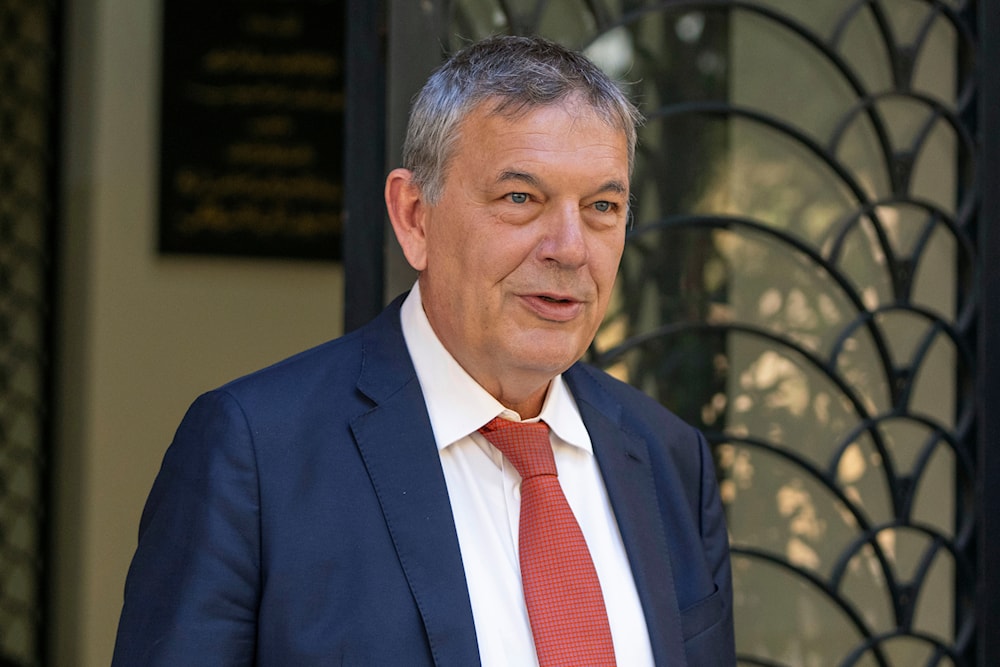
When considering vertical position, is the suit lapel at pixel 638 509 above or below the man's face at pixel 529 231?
below

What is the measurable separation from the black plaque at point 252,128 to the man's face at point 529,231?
2.48 metres

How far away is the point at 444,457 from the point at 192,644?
43cm

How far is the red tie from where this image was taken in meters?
1.52

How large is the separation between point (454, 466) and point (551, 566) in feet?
0.64

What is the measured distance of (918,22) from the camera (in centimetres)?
257

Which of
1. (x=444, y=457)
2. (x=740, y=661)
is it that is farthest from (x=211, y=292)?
(x=444, y=457)

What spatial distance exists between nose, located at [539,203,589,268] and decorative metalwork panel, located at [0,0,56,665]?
9.63 ft

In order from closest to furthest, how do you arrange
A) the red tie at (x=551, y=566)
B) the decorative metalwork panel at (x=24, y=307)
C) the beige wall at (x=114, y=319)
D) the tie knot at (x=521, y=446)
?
the red tie at (x=551, y=566) < the tie knot at (x=521, y=446) < the beige wall at (x=114, y=319) < the decorative metalwork panel at (x=24, y=307)

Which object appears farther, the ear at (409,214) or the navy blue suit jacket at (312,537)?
the ear at (409,214)

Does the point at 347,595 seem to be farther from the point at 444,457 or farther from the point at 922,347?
the point at 922,347

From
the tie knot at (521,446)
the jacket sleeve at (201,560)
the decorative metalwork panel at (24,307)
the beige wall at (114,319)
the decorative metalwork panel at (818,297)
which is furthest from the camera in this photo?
the decorative metalwork panel at (24,307)

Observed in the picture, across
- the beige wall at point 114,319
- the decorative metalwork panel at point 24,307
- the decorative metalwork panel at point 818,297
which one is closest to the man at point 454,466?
the decorative metalwork panel at point 818,297

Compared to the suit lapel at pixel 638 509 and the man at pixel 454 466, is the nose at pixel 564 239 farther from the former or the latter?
the suit lapel at pixel 638 509

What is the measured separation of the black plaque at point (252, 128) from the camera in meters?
3.86
